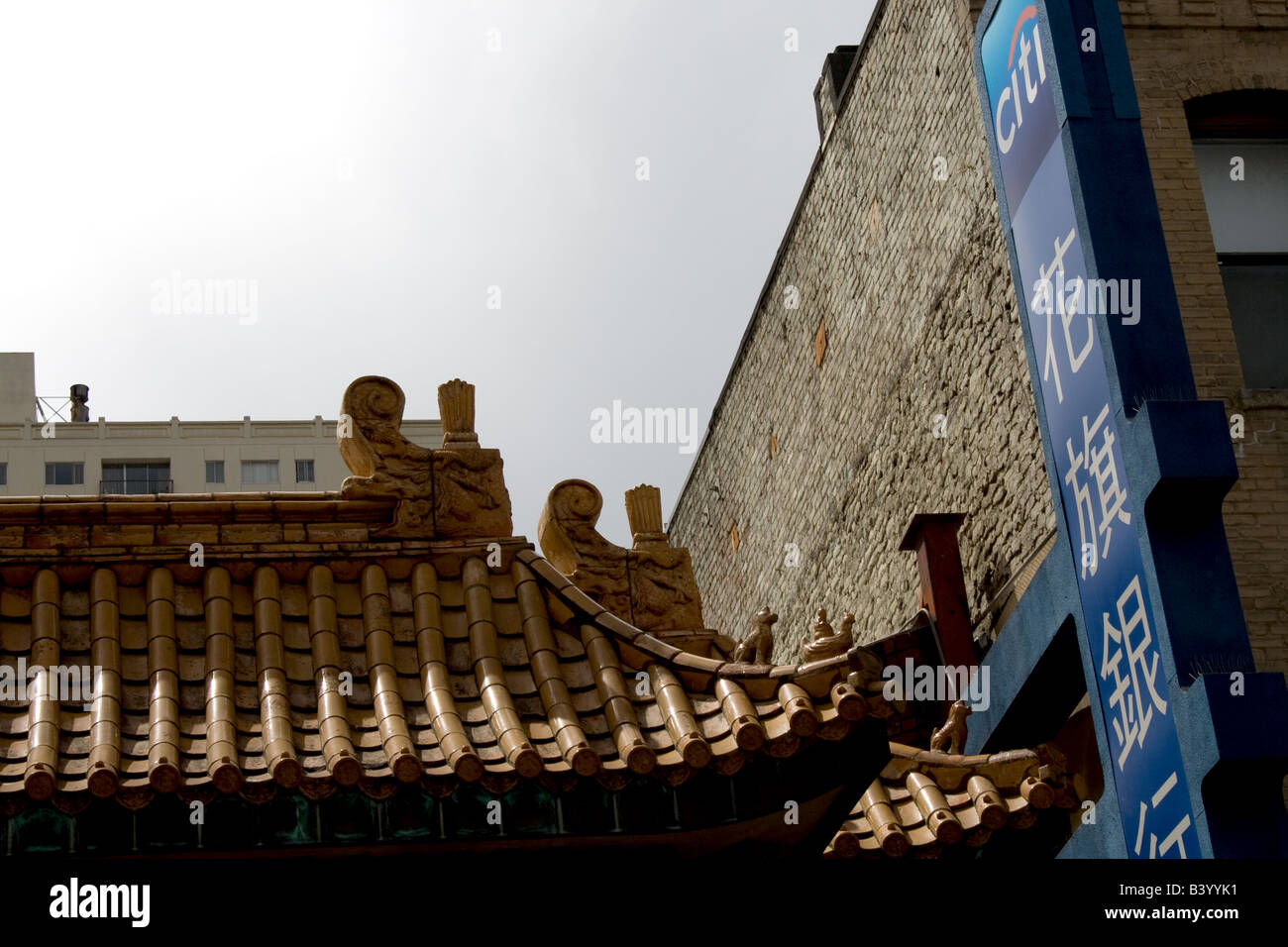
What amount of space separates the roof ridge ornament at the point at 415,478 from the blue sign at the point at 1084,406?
3.62m

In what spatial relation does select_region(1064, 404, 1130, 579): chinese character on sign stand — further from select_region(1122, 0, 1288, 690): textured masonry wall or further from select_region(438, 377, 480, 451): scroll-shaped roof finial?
select_region(438, 377, 480, 451): scroll-shaped roof finial

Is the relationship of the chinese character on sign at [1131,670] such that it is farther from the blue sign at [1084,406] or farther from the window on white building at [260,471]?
the window on white building at [260,471]

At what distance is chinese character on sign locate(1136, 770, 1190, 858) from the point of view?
9484 millimetres

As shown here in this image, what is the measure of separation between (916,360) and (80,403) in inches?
1620

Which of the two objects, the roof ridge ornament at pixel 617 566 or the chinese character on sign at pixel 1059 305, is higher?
the chinese character on sign at pixel 1059 305

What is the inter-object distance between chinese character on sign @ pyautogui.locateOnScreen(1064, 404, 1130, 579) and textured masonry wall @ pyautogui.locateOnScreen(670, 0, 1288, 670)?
1737 mm

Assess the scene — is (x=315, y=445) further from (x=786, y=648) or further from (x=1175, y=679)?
(x=1175, y=679)

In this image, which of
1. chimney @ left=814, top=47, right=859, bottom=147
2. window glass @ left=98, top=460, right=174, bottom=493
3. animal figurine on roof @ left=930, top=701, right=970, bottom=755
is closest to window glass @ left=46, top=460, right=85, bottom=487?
window glass @ left=98, top=460, right=174, bottom=493

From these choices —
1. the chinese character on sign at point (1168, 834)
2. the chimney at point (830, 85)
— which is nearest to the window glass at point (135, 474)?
the chimney at point (830, 85)

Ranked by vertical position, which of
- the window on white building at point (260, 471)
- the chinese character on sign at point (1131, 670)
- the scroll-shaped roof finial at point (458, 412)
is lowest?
the chinese character on sign at point (1131, 670)

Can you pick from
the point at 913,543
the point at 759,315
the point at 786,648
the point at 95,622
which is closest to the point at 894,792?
the point at 95,622

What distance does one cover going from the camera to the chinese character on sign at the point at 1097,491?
10406mm

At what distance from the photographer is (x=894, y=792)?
9031mm

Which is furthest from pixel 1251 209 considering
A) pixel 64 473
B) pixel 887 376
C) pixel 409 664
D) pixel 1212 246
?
pixel 64 473
